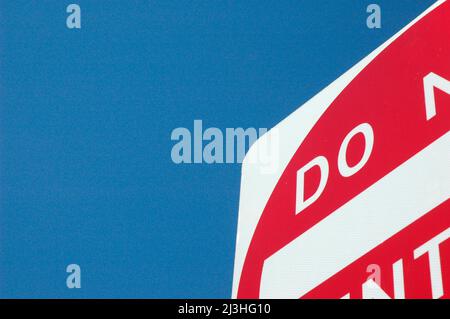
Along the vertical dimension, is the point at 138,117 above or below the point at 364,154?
above

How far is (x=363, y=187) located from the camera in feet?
5.80

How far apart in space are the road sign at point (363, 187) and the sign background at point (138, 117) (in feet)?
0.16

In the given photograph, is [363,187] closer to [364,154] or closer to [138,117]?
[364,154]

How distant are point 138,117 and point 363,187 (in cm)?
68

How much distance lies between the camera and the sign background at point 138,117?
1.77 metres

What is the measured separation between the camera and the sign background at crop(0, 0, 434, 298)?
177 cm

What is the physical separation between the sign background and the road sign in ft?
0.16

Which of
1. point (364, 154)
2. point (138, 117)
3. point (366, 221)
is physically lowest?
point (366, 221)

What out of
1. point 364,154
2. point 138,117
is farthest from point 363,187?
point 138,117

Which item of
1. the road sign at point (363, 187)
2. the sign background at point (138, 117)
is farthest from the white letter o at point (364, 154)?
the sign background at point (138, 117)

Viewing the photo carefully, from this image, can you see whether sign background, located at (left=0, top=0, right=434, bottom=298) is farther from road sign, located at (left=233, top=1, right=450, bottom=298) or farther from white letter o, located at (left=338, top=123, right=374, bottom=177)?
white letter o, located at (left=338, top=123, right=374, bottom=177)

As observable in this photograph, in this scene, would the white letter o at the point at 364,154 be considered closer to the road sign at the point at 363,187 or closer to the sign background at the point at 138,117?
the road sign at the point at 363,187

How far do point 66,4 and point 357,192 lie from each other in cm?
101

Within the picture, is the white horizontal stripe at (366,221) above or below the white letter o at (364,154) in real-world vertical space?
below
